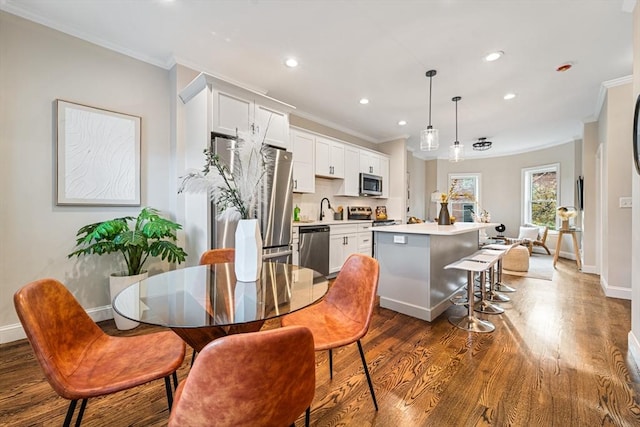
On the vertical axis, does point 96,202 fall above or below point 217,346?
above

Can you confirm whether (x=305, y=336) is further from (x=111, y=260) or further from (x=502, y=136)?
(x=502, y=136)

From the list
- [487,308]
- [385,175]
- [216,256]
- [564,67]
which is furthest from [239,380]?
[385,175]

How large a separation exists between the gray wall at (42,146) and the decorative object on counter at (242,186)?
184cm

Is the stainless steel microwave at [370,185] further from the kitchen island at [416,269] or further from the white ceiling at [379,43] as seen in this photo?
the kitchen island at [416,269]

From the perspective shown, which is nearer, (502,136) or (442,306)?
(442,306)

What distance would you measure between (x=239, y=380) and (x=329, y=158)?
424 centimetres

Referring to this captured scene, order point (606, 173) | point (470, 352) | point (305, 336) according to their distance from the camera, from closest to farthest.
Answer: point (305, 336) → point (470, 352) → point (606, 173)

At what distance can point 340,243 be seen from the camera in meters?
4.40

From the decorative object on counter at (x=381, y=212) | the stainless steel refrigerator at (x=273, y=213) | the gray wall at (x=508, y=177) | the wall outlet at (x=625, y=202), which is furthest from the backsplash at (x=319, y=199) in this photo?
the gray wall at (x=508, y=177)

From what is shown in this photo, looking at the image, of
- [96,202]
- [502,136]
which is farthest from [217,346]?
[502,136]

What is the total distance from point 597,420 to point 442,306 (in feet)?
4.96

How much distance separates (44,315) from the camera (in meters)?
1.09

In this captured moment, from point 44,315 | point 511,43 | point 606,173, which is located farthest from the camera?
point 606,173

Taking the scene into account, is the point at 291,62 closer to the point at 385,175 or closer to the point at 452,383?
the point at 452,383
